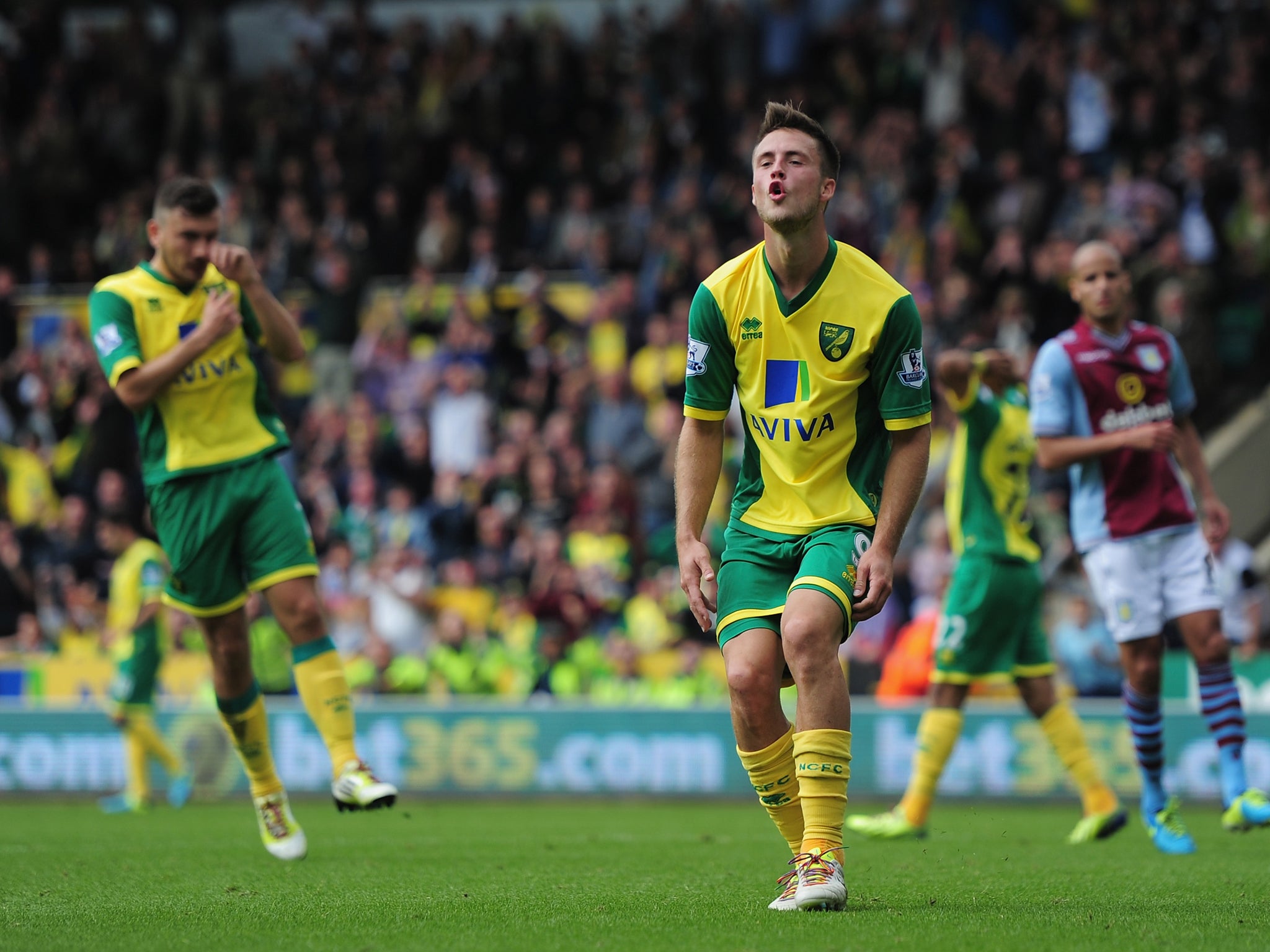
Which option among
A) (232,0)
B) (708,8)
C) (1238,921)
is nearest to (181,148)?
(232,0)

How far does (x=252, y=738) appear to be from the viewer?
7.18 meters

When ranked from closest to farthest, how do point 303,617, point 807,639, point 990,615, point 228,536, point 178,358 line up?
1. point 807,639
2. point 178,358
3. point 303,617
4. point 228,536
5. point 990,615

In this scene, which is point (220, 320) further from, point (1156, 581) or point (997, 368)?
point (1156, 581)

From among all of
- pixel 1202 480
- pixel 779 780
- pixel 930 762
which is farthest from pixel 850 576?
Result: pixel 930 762

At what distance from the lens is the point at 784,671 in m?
5.21

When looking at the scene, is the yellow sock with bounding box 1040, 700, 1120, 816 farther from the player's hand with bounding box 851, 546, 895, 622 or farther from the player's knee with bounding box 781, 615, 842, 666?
the player's knee with bounding box 781, 615, 842, 666

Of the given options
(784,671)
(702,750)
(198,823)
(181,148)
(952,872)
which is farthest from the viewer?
(181,148)

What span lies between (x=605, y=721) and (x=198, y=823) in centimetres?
353

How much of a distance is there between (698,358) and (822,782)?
4.71 ft

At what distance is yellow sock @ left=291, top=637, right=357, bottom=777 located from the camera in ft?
22.6

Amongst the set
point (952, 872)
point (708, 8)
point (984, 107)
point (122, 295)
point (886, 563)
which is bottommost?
point (952, 872)

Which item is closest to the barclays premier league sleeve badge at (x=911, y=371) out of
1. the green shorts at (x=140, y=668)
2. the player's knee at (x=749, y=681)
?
the player's knee at (x=749, y=681)

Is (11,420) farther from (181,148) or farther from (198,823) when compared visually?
(198,823)

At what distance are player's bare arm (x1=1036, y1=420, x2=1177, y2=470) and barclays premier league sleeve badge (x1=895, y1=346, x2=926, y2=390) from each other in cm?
261
